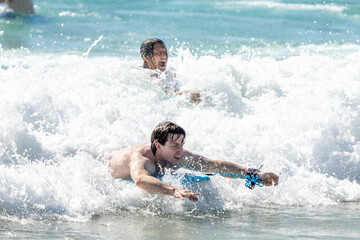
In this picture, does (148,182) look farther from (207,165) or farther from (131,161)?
(207,165)

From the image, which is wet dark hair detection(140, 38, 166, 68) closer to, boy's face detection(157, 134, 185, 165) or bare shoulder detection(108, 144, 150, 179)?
bare shoulder detection(108, 144, 150, 179)

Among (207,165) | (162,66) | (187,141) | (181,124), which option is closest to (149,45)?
(162,66)

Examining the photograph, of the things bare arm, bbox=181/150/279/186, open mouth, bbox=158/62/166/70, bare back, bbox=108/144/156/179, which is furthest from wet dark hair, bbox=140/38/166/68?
bare arm, bbox=181/150/279/186

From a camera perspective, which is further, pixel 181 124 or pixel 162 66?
pixel 162 66

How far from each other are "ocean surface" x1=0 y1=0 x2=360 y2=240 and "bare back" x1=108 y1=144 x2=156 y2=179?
0.38 feet

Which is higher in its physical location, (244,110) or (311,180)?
(244,110)

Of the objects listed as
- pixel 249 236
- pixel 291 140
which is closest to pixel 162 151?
pixel 249 236

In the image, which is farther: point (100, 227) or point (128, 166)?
point (128, 166)

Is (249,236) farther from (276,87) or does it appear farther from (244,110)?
(276,87)

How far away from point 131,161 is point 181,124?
2.31m

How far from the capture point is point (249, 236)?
463cm

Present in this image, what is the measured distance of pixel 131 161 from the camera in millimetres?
5531

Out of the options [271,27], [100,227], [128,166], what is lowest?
[100,227]

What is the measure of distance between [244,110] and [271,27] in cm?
881
